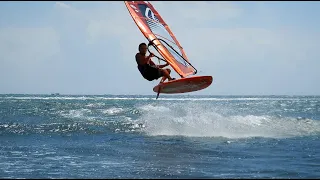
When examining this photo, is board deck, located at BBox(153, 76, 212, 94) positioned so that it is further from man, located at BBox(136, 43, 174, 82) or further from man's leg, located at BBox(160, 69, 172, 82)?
man, located at BBox(136, 43, 174, 82)

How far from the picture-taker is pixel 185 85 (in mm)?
10938

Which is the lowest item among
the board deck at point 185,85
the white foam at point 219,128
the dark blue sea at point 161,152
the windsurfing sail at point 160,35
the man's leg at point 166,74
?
the white foam at point 219,128

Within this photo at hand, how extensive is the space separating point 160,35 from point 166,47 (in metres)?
0.60

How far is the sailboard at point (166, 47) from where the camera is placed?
1070 centimetres

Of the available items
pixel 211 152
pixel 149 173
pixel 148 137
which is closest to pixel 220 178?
pixel 149 173

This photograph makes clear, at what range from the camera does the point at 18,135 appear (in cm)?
1512

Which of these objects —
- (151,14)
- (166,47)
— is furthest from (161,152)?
(151,14)

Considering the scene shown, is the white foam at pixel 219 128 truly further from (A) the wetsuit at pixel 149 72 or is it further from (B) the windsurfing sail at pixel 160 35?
(A) the wetsuit at pixel 149 72

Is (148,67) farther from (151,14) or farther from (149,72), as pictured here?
(151,14)

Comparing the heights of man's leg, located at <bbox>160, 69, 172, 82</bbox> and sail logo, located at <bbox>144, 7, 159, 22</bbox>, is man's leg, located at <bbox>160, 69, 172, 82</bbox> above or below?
below

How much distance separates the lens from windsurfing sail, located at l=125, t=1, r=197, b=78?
434 inches

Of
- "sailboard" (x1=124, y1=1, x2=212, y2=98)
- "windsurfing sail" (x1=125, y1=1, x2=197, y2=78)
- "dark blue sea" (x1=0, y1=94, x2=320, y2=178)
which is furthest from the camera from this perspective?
"windsurfing sail" (x1=125, y1=1, x2=197, y2=78)

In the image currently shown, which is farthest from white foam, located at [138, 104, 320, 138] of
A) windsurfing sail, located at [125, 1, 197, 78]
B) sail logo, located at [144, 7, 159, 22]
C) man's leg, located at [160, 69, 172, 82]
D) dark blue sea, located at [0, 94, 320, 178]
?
man's leg, located at [160, 69, 172, 82]

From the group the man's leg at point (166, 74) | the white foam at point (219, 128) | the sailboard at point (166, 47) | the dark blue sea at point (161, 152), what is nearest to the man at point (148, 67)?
the man's leg at point (166, 74)
